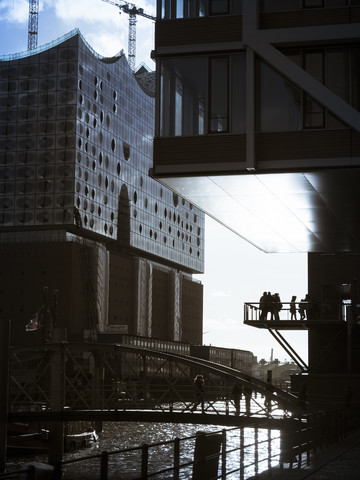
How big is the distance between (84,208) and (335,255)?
231ft

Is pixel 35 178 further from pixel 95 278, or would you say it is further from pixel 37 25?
pixel 37 25

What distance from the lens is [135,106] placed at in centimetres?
14775

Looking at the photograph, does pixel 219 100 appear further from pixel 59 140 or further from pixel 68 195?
pixel 59 140

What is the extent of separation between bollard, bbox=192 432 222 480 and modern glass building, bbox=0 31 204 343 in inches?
3890

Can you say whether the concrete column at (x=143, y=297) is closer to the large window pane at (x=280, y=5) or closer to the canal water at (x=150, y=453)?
the canal water at (x=150, y=453)

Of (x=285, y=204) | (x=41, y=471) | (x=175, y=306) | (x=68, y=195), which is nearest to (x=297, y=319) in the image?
(x=285, y=204)

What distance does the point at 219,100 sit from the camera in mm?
28078

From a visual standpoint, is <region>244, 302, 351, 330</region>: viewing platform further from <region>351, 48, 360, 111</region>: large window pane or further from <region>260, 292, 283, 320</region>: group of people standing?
<region>351, 48, 360, 111</region>: large window pane

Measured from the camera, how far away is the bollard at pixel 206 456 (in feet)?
56.9

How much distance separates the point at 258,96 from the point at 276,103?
0.57 meters

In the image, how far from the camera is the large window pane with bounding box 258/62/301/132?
27.5 metres

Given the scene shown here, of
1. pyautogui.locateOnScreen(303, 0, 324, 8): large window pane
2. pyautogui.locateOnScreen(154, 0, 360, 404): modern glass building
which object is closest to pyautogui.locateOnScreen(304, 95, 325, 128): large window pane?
pyautogui.locateOnScreen(154, 0, 360, 404): modern glass building

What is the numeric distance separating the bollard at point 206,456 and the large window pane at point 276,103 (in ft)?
36.7

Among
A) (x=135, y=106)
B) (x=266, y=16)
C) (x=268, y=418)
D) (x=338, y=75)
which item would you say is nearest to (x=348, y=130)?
(x=338, y=75)
